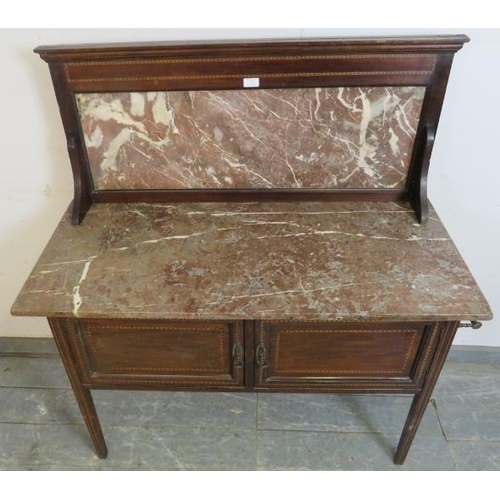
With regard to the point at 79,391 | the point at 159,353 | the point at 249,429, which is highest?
the point at 159,353

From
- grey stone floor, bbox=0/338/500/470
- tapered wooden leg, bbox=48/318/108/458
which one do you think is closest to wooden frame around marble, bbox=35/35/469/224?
tapered wooden leg, bbox=48/318/108/458

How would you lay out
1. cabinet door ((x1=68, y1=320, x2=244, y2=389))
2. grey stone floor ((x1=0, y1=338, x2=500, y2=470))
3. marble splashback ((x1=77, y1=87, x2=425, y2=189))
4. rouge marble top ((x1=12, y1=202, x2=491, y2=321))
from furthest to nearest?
grey stone floor ((x1=0, y1=338, x2=500, y2=470)) → marble splashback ((x1=77, y1=87, x2=425, y2=189)) → cabinet door ((x1=68, y1=320, x2=244, y2=389)) → rouge marble top ((x1=12, y1=202, x2=491, y2=321))

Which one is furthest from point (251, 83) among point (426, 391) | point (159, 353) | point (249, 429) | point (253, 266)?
point (249, 429)

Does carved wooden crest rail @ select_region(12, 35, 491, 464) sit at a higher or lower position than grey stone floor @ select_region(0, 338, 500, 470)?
higher

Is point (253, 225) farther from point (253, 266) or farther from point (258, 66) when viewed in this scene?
point (258, 66)

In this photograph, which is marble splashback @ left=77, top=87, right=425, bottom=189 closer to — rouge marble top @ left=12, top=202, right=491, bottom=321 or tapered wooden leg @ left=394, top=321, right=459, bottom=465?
rouge marble top @ left=12, top=202, right=491, bottom=321

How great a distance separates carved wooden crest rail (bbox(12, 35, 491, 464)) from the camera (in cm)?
110

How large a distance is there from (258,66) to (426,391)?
1028 mm

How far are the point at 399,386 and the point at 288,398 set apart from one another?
0.60m

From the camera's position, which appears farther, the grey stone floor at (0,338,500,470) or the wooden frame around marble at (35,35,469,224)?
the grey stone floor at (0,338,500,470)

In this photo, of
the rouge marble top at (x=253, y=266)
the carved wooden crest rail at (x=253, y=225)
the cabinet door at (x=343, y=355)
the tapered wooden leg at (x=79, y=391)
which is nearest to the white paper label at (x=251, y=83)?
the carved wooden crest rail at (x=253, y=225)

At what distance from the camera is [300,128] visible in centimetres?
131

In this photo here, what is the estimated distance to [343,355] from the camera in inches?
47.8

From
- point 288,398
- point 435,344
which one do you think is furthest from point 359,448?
point 435,344
